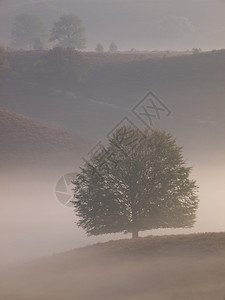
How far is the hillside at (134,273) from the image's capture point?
20438 millimetres

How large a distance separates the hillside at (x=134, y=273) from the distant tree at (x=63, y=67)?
93309mm

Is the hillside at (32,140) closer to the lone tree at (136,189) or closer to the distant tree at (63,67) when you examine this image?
the distant tree at (63,67)

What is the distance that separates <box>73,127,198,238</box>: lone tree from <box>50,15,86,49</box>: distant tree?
141227 mm

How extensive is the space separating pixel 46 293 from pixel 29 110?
94392 mm

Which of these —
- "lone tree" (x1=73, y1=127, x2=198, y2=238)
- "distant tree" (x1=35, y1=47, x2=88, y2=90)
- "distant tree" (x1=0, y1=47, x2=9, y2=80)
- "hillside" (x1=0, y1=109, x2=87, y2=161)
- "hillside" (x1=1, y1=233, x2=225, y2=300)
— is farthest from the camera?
"distant tree" (x1=35, y1=47, x2=88, y2=90)

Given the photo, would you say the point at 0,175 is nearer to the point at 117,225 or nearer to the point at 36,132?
the point at 36,132

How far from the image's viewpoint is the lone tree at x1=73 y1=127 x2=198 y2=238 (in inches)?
1315

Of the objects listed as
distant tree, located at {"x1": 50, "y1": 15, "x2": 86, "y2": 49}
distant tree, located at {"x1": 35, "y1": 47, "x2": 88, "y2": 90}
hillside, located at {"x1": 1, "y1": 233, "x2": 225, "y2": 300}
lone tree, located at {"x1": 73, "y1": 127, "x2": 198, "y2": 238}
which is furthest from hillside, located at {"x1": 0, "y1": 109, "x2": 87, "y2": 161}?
distant tree, located at {"x1": 50, "y1": 15, "x2": 86, "y2": 49}

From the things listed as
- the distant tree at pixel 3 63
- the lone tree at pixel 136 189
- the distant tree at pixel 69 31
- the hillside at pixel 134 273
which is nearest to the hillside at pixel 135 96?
Answer: the distant tree at pixel 3 63

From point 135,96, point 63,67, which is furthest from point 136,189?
point 63,67

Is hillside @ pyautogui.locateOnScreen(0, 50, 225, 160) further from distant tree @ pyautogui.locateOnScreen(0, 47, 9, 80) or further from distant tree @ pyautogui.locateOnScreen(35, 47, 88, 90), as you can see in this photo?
distant tree @ pyautogui.locateOnScreen(0, 47, 9, 80)

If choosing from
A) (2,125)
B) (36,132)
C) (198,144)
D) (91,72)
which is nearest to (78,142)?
(36,132)

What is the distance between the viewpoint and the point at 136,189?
3384 cm

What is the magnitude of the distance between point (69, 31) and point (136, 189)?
485ft
